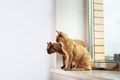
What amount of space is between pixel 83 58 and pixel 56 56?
1.05 feet

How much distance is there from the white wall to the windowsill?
18 centimetres

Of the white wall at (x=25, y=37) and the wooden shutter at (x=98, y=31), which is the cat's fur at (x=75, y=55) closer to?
the wooden shutter at (x=98, y=31)

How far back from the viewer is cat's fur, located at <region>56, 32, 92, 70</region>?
159 centimetres

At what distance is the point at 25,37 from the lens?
1840mm

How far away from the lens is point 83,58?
160cm

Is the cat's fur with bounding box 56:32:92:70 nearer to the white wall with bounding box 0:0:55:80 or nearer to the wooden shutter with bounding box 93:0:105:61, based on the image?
the wooden shutter with bounding box 93:0:105:61

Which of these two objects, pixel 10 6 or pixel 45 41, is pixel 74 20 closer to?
pixel 45 41

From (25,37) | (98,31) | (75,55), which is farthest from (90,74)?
(25,37)

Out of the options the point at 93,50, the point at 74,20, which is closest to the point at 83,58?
the point at 93,50

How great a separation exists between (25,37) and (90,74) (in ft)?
2.33

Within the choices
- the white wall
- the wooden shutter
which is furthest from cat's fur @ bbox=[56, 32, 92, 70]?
the white wall

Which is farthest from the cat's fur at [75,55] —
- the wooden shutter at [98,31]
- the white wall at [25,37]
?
the white wall at [25,37]

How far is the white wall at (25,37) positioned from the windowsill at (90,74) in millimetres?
182

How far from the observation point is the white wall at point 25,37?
177cm
